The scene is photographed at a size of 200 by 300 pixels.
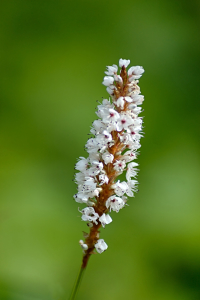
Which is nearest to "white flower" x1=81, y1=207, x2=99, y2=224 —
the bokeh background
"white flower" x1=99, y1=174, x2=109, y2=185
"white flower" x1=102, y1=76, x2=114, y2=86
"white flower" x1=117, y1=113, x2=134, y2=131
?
"white flower" x1=99, y1=174, x2=109, y2=185

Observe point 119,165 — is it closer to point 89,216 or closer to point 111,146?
point 111,146

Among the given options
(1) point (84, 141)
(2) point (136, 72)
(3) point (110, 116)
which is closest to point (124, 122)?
(3) point (110, 116)

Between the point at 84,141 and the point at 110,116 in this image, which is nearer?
the point at 110,116

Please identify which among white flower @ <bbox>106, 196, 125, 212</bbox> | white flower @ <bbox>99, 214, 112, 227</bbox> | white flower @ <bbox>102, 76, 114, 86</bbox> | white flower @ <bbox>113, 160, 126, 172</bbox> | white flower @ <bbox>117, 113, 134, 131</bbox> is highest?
white flower @ <bbox>102, 76, 114, 86</bbox>

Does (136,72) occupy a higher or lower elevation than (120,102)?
higher

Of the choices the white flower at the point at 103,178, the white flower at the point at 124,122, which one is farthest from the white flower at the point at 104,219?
the white flower at the point at 124,122

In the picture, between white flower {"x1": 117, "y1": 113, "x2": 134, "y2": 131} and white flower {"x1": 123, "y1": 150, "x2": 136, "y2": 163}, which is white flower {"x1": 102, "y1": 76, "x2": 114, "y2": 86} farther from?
white flower {"x1": 123, "y1": 150, "x2": 136, "y2": 163}
